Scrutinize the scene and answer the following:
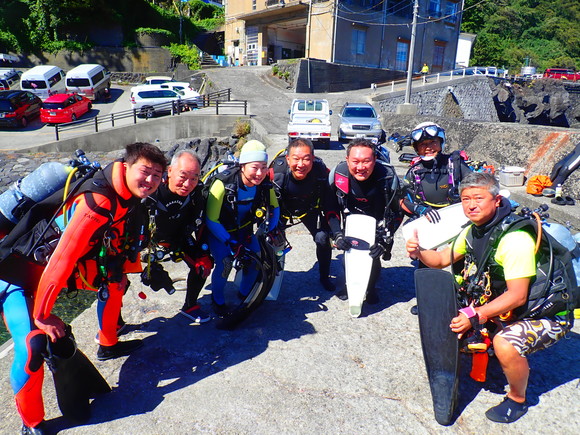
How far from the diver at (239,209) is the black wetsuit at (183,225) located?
4.2 inches

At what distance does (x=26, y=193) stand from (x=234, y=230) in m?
1.68

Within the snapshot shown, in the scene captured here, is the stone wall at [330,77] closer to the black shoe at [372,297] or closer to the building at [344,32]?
the building at [344,32]

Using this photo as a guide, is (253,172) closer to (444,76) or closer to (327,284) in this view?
(327,284)

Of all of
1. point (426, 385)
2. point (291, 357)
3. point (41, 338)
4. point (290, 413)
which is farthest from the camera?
point (291, 357)

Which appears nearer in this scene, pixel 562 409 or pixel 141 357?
pixel 562 409

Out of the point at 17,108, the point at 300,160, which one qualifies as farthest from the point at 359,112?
the point at 17,108

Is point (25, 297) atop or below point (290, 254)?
atop

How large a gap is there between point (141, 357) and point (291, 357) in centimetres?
121

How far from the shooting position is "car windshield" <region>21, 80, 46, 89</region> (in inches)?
1046

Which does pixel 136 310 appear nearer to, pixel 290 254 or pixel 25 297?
pixel 25 297

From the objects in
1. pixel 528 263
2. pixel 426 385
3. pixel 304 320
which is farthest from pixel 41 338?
pixel 528 263

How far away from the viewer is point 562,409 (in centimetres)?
274

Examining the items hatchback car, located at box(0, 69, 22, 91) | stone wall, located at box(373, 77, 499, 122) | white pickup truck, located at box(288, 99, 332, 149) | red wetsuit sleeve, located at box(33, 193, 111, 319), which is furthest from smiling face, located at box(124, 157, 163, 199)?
hatchback car, located at box(0, 69, 22, 91)

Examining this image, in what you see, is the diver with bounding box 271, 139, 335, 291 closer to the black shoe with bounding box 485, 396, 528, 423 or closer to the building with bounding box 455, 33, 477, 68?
the black shoe with bounding box 485, 396, 528, 423
